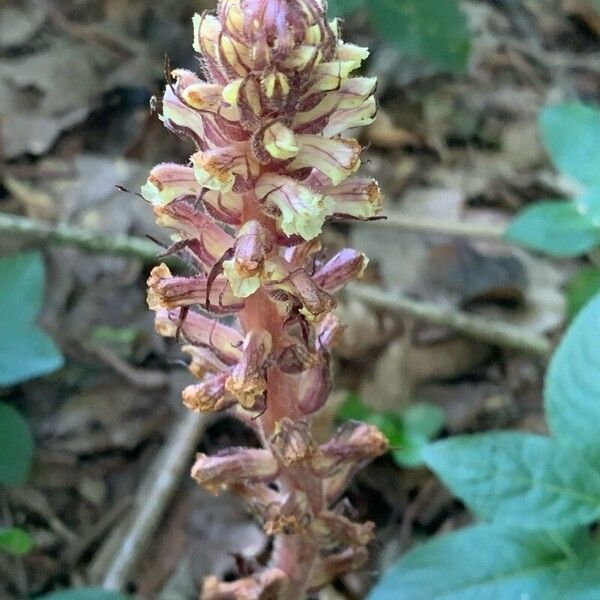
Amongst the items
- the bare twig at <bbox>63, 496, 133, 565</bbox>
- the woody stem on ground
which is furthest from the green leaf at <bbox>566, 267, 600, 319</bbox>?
the bare twig at <bbox>63, 496, 133, 565</bbox>

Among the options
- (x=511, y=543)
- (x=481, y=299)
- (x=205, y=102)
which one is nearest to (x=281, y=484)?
(x=511, y=543)

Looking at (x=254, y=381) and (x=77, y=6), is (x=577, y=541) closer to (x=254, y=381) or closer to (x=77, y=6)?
(x=254, y=381)

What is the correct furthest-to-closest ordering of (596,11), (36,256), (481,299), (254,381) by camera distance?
(596,11)
(481,299)
(36,256)
(254,381)

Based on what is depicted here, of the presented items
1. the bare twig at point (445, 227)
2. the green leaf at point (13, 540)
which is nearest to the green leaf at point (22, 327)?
the green leaf at point (13, 540)

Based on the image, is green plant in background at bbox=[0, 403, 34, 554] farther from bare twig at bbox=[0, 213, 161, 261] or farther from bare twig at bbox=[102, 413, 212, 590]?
bare twig at bbox=[0, 213, 161, 261]

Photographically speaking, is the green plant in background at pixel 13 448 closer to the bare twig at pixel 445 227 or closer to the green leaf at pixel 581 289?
the bare twig at pixel 445 227

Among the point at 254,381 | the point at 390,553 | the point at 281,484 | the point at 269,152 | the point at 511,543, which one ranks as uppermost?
the point at 269,152
